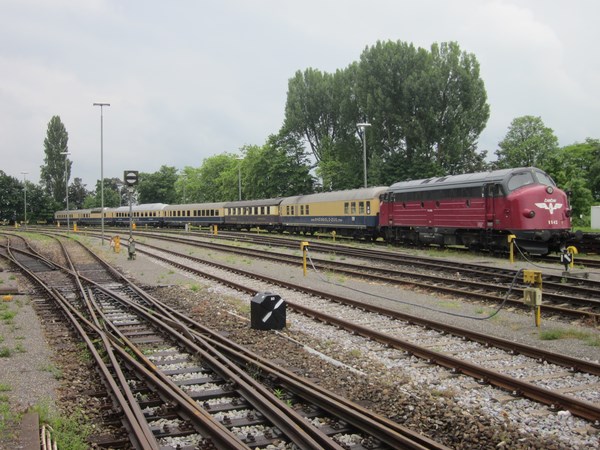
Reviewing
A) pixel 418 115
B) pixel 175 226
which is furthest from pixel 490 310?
pixel 175 226

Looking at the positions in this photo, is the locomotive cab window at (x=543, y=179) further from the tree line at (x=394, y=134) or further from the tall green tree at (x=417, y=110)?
the tall green tree at (x=417, y=110)

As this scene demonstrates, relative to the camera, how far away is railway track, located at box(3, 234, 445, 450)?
514cm

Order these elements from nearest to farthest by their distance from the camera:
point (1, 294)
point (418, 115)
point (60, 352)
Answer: point (60, 352)
point (1, 294)
point (418, 115)

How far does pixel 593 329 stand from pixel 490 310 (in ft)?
7.46

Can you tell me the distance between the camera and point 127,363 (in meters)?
7.88

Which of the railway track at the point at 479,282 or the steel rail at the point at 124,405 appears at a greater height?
the railway track at the point at 479,282

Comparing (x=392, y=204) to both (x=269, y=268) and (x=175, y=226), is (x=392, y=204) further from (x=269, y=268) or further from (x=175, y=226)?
(x=175, y=226)

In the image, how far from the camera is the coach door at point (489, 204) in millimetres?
21031

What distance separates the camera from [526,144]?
69.6m

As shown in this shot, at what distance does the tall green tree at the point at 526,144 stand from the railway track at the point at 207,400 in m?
58.9

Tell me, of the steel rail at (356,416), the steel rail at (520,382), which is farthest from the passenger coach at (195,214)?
the steel rail at (356,416)

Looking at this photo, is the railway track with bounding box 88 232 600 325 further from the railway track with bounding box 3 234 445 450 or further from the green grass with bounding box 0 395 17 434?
the green grass with bounding box 0 395 17 434

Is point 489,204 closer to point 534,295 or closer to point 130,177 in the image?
point 534,295

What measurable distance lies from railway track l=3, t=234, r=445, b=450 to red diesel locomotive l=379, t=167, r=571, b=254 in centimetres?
1425
